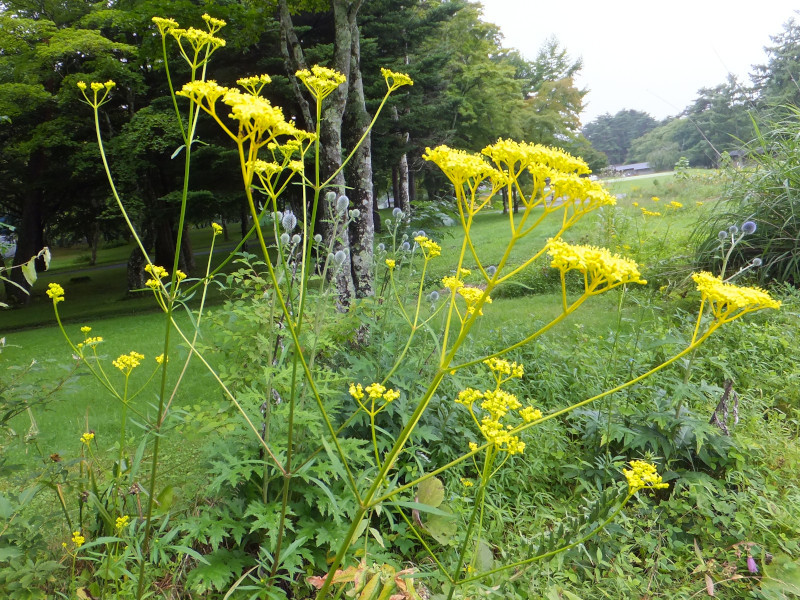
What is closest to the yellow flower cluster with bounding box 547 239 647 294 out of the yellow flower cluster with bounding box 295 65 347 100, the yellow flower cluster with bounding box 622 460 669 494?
the yellow flower cluster with bounding box 622 460 669 494

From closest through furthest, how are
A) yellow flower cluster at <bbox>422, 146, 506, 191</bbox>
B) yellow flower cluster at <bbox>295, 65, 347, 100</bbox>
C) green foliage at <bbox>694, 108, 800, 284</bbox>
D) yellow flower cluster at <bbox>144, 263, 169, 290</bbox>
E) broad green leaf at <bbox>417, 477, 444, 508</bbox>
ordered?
1. yellow flower cluster at <bbox>422, 146, 506, 191</bbox>
2. yellow flower cluster at <bbox>295, 65, 347, 100</bbox>
3. yellow flower cluster at <bbox>144, 263, 169, 290</bbox>
4. broad green leaf at <bbox>417, 477, 444, 508</bbox>
5. green foliage at <bbox>694, 108, 800, 284</bbox>

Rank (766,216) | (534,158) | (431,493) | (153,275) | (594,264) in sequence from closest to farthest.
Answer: (594,264) → (534,158) → (153,275) → (431,493) → (766,216)

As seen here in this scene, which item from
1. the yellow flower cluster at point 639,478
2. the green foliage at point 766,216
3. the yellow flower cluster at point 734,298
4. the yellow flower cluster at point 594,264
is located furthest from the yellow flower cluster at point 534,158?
the green foliage at point 766,216

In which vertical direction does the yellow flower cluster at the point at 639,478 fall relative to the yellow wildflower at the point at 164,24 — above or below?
below

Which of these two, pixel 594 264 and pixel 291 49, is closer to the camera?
pixel 594 264

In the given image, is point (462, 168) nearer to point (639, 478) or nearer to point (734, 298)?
point (734, 298)

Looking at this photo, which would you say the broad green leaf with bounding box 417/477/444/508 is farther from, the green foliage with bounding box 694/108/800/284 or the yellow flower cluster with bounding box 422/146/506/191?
the green foliage with bounding box 694/108/800/284

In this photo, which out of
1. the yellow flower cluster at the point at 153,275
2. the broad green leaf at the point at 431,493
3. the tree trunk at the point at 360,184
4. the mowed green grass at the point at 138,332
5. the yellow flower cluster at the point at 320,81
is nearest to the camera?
the yellow flower cluster at the point at 320,81

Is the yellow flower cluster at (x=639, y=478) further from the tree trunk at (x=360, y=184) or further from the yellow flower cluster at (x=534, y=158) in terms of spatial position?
the tree trunk at (x=360, y=184)

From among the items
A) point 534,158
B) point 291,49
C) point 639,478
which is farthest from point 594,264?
point 291,49

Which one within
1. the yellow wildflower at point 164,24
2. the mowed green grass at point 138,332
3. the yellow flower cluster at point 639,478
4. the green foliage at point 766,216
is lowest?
the mowed green grass at point 138,332

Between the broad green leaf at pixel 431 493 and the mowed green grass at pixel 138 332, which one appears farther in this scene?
the mowed green grass at pixel 138 332

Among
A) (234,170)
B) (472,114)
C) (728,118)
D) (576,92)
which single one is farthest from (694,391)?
(576,92)

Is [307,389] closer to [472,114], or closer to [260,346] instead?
[260,346]
